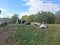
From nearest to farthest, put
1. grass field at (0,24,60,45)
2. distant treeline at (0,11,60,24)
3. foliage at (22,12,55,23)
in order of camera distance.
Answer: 1. grass field at (0,24,60,45)
2. distant treeline at (0,11,60,24)
3. foliage at (22,12,55,23)

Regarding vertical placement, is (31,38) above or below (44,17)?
below

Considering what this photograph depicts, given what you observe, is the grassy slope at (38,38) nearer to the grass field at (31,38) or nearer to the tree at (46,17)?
the grass field at (31,38)

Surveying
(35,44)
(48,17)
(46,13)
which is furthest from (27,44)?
(46,13)

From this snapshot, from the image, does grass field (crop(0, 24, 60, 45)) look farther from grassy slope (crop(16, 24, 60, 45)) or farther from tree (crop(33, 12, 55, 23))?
tree (crop(33, 12, 55, 23))

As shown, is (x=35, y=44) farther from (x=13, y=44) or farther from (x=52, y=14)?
(x=52, y=14)

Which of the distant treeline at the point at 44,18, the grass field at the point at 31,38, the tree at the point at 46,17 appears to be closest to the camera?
the grass field at the point at 31,38

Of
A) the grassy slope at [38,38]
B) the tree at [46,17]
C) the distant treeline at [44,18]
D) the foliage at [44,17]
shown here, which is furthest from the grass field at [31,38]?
the foliage at [44,17]

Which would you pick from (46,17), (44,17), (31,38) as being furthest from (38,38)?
(46,17)

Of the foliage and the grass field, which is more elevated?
the foliage

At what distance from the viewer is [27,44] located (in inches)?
419

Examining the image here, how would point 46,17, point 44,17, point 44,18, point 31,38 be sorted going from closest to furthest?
point 31,38
point 44,18
point 44,17
point 46,17

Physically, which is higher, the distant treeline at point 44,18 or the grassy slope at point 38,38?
the distant treeline at point 44,18

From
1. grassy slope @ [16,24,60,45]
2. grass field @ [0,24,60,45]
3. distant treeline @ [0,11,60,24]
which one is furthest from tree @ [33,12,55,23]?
grassy slope @ [16,24,60,45]

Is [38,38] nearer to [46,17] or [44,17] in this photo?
[44,17]
